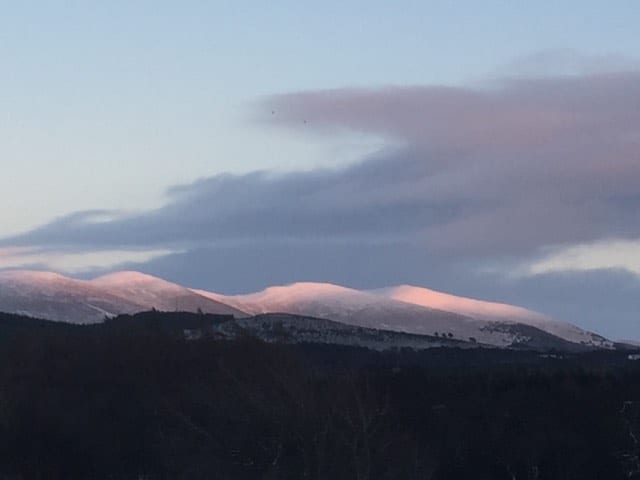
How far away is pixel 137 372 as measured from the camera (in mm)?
55281

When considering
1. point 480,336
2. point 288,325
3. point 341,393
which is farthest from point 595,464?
point 480,336

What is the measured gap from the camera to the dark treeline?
41.5 meters

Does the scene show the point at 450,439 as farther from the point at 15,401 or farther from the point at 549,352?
the point at 549,352

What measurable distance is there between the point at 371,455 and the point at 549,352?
66.5 metres

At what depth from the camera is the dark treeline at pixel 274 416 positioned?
4153 cm

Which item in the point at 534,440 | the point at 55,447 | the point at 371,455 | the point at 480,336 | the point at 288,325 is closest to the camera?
the point at 371,455

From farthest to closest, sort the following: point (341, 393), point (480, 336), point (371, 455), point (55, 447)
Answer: point (480, 336) → point (55, 447) → point (341, 393) → point (371, 455)

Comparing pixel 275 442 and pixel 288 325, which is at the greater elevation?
pixel 288 325

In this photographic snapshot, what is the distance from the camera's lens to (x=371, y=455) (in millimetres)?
40312

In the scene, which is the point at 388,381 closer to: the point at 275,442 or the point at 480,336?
the point at 275,442

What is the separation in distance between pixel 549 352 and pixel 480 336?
19.2 metres

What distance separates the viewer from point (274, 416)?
139 ft

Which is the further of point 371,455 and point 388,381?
point 388,381

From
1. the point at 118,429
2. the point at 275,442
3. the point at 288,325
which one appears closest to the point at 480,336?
the point at 288,325
